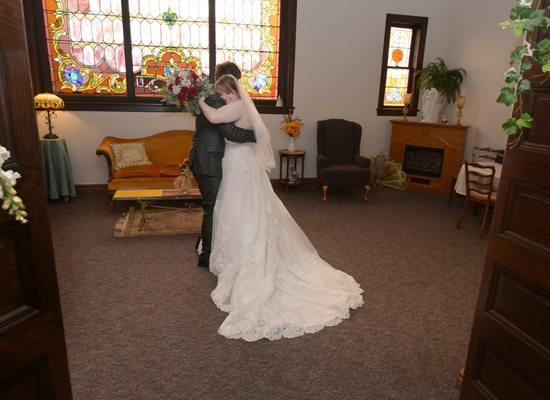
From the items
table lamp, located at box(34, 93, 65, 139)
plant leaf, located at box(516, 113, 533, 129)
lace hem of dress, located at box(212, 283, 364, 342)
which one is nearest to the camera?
plant leaf, located at box(516, 113, 533, 129)

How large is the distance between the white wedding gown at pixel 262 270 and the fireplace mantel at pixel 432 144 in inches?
154

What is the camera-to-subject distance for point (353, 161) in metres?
6.82

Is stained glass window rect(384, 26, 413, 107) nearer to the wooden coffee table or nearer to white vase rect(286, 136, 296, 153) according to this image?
white vase rect(286, 136, 296, 153)

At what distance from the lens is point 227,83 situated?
3445 mm

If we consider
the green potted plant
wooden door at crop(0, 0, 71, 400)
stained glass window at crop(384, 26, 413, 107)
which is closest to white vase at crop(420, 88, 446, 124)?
the green potted plant

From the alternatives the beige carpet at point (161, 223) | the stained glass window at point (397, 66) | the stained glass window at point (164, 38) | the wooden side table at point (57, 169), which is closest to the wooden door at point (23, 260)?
the beige carpet at point (161, 223)

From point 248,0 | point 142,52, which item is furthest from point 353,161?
point 142,52

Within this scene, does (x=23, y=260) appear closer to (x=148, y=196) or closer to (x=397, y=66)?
(x=148, y=196)

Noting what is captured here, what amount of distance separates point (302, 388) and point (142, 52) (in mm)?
5320

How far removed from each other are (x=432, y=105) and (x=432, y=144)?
2.26 ft

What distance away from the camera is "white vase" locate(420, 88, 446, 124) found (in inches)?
271

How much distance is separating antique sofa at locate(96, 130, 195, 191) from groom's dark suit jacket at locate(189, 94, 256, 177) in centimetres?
221

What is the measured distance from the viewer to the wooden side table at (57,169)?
18.5ft

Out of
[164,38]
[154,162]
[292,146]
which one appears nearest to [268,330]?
[154,162]
